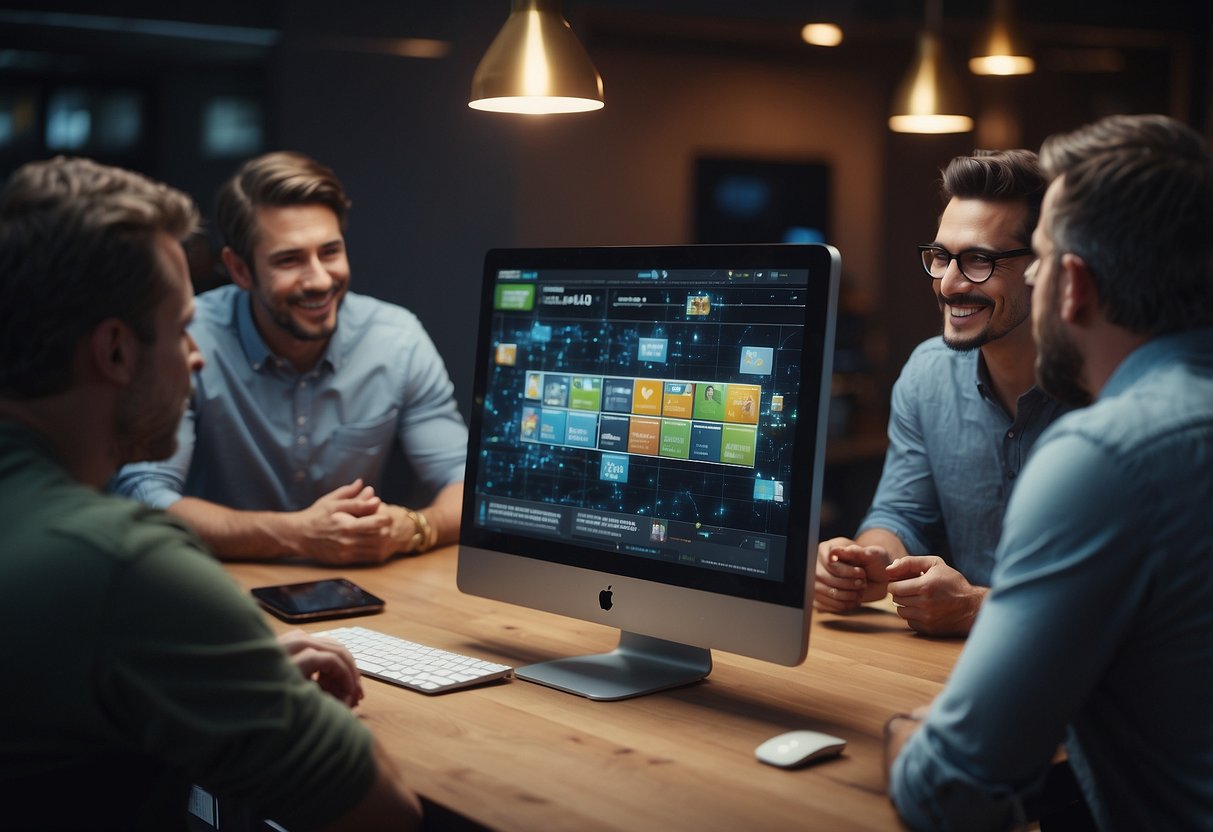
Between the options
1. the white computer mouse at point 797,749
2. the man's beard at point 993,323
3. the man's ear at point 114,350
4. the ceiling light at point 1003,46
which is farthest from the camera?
the ceiling light at point 1003,46

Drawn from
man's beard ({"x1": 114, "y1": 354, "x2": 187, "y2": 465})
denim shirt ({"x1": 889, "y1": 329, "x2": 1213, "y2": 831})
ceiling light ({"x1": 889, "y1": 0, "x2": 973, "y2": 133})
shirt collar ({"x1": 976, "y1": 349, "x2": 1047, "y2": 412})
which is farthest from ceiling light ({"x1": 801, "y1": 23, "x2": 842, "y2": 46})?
man's beard ({"x1": 114, "y1": 354, "x2": 187, "y2": 465})

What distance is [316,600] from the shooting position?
1983 mm

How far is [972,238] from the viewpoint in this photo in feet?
7.18

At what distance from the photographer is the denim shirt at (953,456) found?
2193 millimetres

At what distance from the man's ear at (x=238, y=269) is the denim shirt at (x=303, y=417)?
0.04 meters

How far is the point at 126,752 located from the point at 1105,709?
0.97 meters

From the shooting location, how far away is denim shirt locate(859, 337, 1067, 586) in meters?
2.19

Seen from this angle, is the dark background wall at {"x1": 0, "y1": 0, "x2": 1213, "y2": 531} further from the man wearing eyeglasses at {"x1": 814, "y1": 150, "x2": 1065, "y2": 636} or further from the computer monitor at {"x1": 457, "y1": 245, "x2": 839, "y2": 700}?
the computer monitor at {"x1": 457, "y1": 245, "x2": 839, "y2": 700}

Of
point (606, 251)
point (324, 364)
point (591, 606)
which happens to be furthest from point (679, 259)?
point (324, 364)

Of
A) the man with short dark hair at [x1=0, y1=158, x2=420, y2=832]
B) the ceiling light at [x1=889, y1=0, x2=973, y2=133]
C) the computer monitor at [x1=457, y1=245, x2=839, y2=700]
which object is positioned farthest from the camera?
the ceiling light at [x1=889, y1=0, x2=973, y2=133]

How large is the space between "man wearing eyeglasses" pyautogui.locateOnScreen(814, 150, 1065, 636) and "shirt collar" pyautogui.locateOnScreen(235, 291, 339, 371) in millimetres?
1313

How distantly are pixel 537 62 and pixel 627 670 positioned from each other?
3.47 ft

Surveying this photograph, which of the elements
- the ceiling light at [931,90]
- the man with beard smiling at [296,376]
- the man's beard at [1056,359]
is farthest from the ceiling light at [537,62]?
the ceiling light at [931,90]

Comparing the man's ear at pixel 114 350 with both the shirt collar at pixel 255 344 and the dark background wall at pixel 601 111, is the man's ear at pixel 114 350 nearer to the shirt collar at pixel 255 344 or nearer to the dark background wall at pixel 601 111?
the shirt collar at pixel 255 344
